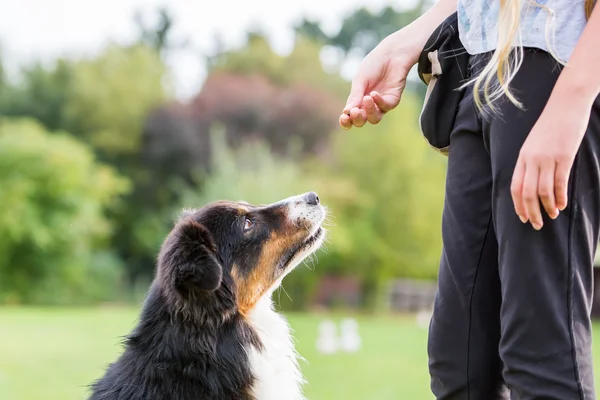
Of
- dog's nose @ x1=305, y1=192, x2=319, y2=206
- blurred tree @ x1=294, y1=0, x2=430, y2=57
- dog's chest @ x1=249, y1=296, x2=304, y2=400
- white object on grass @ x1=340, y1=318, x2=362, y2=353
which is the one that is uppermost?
blurred tree @ x1=294, y1=0, x2=430, y2=57

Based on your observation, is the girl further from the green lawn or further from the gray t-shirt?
the green lawn

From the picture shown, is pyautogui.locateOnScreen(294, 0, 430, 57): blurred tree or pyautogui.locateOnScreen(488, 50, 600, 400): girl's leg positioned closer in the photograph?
pyautogui.locateOnScreen(488, 50, 600, 400): girl's leg

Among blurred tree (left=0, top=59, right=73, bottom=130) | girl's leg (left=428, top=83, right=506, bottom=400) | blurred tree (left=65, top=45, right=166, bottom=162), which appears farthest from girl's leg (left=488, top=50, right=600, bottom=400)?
blurred tree (left=0, top=59, right=73, bottom=130)

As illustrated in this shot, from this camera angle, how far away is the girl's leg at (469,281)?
1793mm

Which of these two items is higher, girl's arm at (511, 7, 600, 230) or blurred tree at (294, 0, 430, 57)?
blurred tree at (294, 0, 430, 57)

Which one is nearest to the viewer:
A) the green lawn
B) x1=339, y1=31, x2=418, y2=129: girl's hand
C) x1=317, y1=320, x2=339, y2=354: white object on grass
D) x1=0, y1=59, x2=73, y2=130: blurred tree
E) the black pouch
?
the black pouch

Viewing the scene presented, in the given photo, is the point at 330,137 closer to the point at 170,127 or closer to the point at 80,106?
the point at 170,127

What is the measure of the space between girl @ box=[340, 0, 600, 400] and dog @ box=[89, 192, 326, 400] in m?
0.90

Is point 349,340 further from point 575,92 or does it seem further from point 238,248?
point 575,92

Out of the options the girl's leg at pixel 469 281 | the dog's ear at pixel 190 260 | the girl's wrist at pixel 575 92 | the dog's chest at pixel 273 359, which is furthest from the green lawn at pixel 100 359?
the girl's wrist at pixel 575 92

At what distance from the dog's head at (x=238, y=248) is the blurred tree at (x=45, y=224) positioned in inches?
713

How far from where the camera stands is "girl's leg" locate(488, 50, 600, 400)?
1.52m

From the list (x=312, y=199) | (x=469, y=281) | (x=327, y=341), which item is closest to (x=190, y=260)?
(x=312, y=199)

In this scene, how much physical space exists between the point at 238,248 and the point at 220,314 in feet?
1.26
